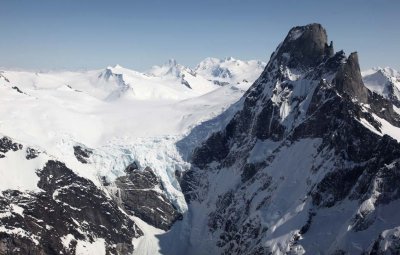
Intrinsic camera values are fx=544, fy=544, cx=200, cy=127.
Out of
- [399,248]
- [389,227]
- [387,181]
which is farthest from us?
[387,181]

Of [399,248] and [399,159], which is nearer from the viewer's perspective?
[399,248]

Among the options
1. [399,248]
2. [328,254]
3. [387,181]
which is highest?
[387,181]

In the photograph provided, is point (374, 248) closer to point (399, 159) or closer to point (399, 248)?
point (399, 248)

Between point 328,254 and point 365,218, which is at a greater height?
point 365,218

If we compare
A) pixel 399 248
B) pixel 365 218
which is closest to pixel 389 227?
pixel 365 218

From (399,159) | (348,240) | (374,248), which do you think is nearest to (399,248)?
(374,248)

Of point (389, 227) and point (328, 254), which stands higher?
point (389, 227)

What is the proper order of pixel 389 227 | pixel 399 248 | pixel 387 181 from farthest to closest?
pixel 387 181 → pixel 389 227 → pixel 399 248

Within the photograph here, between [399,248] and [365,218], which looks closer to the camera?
[399,248]

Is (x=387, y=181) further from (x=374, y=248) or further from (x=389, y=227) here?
(x=374, y=248)
